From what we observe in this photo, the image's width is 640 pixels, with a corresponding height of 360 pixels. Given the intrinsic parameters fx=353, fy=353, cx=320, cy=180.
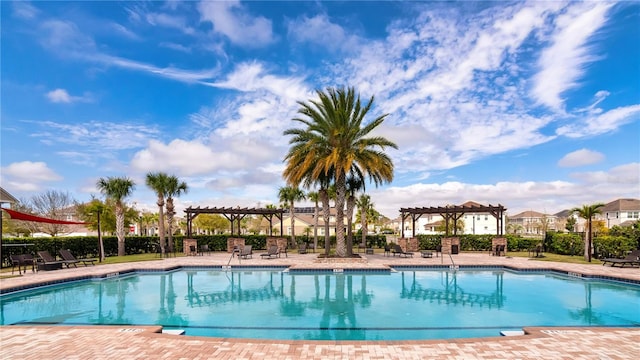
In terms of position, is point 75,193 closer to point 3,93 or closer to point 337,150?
point 3,93

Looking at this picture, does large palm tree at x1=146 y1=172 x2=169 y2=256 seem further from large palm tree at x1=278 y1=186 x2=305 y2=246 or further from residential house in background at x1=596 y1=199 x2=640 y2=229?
residential house in background at x1=596 y1=199 x2=640 y2=229

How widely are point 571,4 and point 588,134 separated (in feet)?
44.1

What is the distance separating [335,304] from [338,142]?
11.1m

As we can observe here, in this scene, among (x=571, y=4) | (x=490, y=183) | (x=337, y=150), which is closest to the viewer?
(x=571, y=4)

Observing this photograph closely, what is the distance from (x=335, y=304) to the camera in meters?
11.0

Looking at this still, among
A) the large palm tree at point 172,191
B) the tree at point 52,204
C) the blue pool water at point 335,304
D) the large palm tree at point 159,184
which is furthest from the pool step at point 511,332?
the tree at point 52,204

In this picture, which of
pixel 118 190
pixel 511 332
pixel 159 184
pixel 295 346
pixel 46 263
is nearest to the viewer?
pixel 295 346

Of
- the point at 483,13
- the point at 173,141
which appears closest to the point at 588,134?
the point at 483,13

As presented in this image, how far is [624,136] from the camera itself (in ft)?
76.1

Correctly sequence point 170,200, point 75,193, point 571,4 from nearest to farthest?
point 571,4 < point 170,200 < point 75,193

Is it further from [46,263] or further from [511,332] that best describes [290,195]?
[511,332]

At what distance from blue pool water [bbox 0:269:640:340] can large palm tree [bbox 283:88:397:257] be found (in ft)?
19.9

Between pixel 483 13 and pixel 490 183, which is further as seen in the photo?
pixel 490 183

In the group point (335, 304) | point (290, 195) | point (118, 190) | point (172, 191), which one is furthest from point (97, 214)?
point (335, 304)
